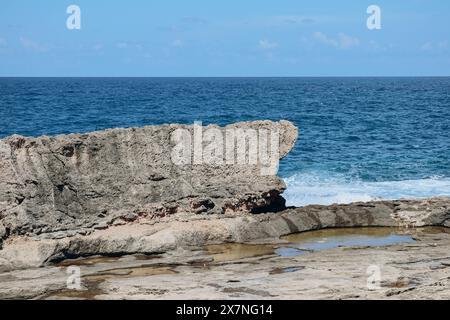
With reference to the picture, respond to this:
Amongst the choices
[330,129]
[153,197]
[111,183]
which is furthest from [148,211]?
[330,129]

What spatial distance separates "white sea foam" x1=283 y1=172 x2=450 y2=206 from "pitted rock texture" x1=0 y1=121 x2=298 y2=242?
21.9ft

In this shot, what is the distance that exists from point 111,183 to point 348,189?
42.8ft

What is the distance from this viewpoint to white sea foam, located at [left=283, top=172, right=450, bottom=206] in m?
24.5

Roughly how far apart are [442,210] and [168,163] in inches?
269

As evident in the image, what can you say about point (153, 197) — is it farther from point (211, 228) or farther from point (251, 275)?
point (251, 275)

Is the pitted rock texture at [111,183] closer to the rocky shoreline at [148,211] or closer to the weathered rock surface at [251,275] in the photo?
the rocky shoreline at [148,211]

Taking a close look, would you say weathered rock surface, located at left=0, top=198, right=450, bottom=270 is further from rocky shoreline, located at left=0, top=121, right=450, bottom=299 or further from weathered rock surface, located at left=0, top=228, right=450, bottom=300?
weathered rock surface, located at left=0, top=228, right=450, bottom=300

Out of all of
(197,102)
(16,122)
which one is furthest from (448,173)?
(197,102)

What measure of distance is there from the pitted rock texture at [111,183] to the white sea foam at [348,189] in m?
6.68

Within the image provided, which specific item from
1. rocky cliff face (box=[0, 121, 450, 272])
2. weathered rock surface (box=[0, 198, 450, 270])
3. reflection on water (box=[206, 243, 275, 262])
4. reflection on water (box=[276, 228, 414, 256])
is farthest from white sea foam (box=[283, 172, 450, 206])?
reflection on water (box=[206, 243, 275, 262])

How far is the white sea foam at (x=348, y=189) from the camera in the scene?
24.5m

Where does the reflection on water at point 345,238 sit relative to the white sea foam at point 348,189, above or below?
above

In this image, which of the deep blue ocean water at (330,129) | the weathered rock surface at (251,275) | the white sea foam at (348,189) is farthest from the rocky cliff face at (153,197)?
the deep blue ocean water at (330,129)

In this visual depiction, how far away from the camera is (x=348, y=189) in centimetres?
2706
